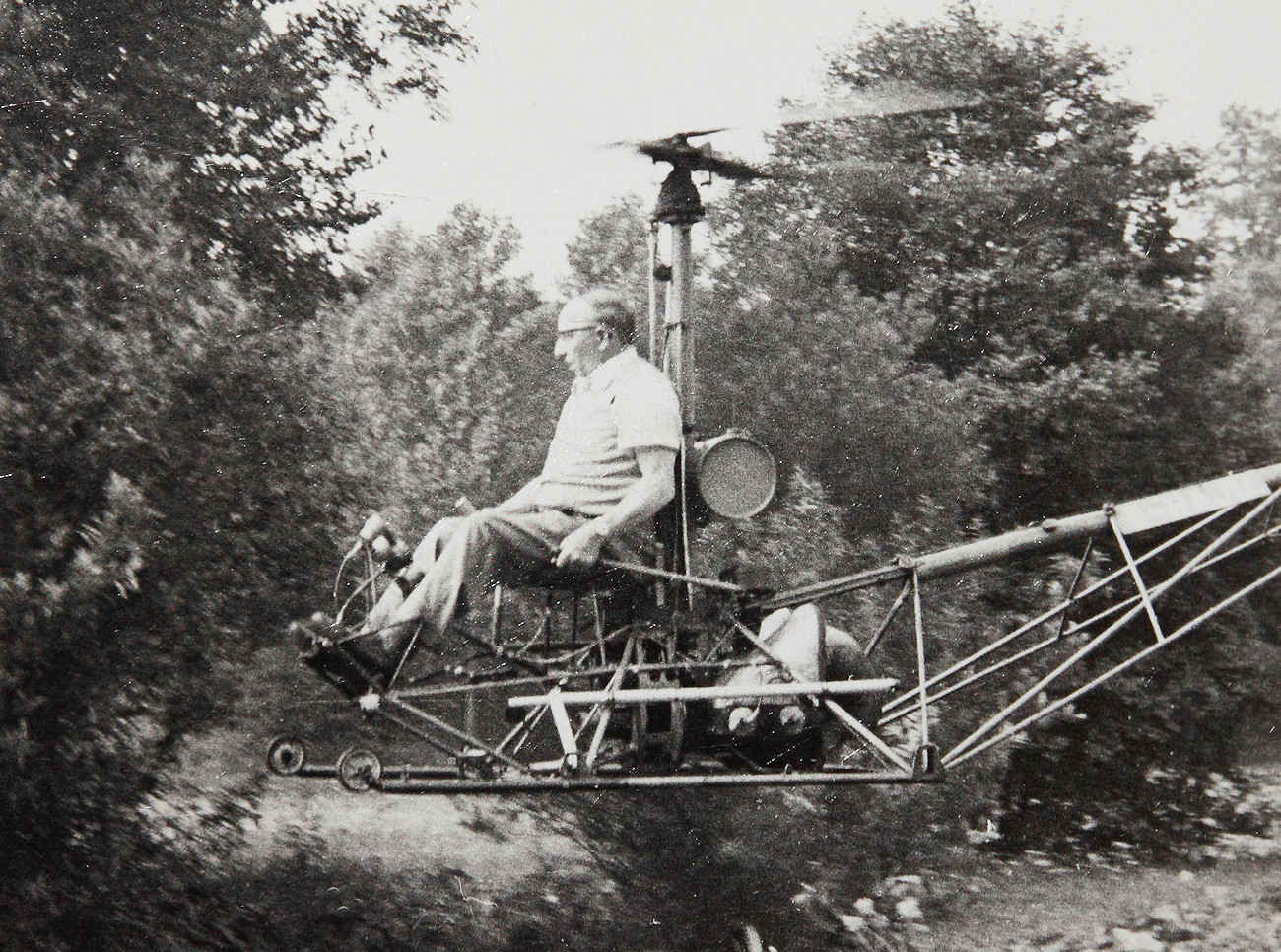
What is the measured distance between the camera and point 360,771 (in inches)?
121

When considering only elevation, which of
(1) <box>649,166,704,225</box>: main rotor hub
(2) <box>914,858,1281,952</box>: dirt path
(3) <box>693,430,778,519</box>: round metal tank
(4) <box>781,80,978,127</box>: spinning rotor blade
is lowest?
(2) <box>914,858,1281,952</box>: dirt path

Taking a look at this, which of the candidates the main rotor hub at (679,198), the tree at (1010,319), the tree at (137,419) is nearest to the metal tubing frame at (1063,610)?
the main rotor hub at (679,198)

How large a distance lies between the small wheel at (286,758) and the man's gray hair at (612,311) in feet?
5.02

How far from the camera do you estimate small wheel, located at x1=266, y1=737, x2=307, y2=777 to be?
333cm

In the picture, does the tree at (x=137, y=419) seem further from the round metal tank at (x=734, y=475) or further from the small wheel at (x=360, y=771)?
the round metal tank at (x=734, y=475)

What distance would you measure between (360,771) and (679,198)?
1954 millimetres

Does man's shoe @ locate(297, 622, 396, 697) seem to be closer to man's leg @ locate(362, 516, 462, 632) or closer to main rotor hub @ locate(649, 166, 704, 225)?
man's leg @ locate(362, 516, 462, 632)

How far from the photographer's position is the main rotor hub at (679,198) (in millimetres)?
3660

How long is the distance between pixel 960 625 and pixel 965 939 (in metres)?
1.73

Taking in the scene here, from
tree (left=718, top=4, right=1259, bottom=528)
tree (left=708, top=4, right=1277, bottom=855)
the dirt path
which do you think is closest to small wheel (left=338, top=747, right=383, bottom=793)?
the dirt path

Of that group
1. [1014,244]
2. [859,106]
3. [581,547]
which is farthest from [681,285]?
[1014,244]

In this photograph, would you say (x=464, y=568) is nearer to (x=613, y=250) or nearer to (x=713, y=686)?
(x=713, y=686)

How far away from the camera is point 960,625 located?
688 centimetres

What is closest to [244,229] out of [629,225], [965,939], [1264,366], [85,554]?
[85,554]
